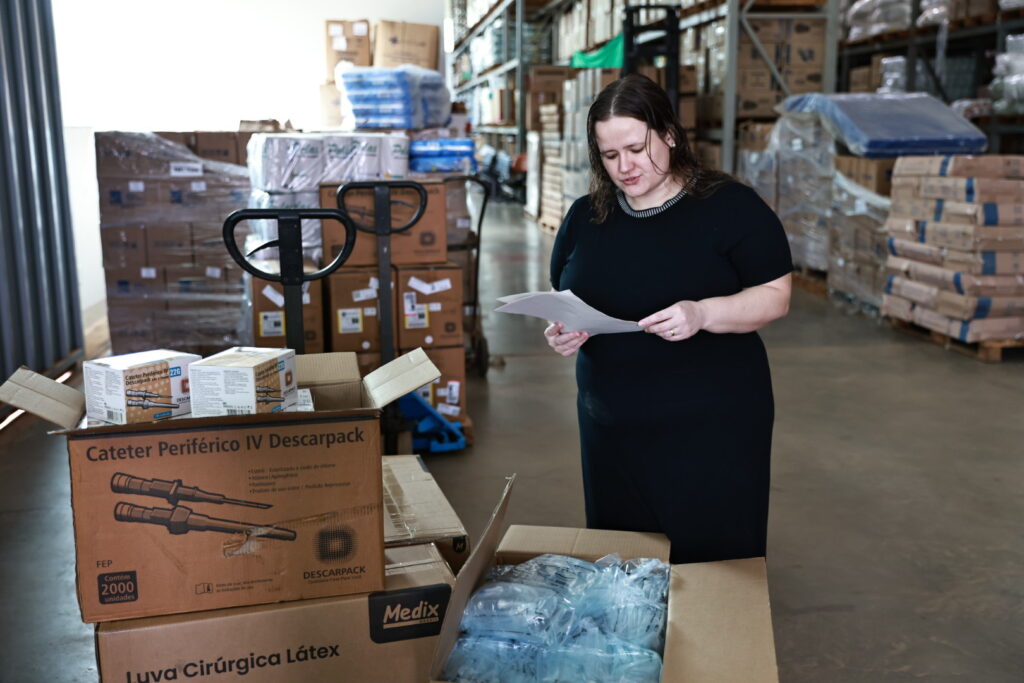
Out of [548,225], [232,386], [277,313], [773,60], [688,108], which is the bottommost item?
[548,225]

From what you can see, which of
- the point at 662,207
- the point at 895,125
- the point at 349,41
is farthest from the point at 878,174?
the point at 349,41

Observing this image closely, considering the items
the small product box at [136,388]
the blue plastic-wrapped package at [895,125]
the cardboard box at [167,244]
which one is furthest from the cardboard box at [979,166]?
the small product box at [136,388]

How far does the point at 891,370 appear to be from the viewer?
19.1ft

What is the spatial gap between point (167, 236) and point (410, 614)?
4.90 meters

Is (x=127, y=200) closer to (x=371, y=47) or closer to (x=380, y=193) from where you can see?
(x=380, y=193)

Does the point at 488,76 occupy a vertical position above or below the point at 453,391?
above

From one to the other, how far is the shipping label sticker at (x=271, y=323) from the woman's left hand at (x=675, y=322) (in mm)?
2940

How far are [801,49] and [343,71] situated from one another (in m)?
4.62

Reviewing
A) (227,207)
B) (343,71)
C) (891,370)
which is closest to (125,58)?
(343,71)

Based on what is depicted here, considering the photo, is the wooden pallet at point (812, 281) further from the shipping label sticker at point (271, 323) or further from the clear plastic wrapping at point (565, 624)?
the clear plastic wrapping at point (565, 624)

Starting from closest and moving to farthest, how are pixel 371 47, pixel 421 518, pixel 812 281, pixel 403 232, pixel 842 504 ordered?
pixel 421 518, pixel 842 504, pixel 403 232, pixel 812 281, pixel 371 47

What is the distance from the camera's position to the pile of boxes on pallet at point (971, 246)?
581 cm

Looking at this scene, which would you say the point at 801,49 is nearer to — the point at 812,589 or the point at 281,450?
the point at 812,589

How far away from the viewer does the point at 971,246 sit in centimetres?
Answer: 586
